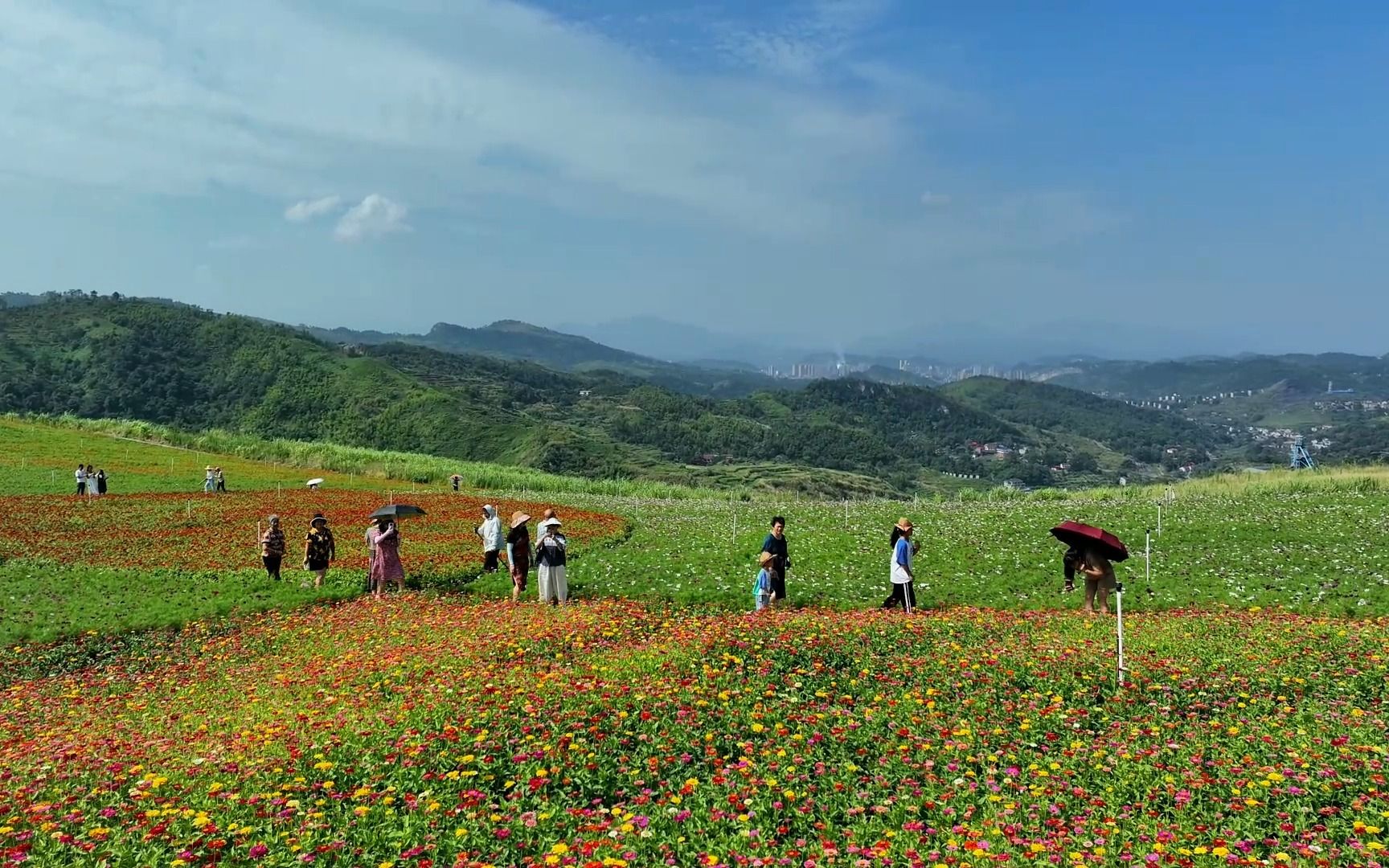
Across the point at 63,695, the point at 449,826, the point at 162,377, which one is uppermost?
the point at 162,377

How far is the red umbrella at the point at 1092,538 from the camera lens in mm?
18672

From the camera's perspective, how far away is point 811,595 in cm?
2425

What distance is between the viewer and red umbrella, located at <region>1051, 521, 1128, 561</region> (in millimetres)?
18672

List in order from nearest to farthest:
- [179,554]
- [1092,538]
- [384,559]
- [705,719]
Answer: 1. [705,719]
2. [1092,538]
3. [384,559]
4. [179,554]

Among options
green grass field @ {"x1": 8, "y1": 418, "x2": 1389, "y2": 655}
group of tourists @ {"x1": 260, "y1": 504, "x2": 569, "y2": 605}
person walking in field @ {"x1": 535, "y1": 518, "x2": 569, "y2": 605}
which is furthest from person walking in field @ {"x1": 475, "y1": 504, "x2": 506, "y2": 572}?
person walking in field @ {"x1": 535, "y1": 518, "x2": 569, "y2": 605}

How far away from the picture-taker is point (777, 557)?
21922mm

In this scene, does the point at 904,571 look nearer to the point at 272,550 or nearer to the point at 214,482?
the point at 272,550

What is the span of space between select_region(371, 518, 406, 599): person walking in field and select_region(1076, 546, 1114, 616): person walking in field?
1938cm

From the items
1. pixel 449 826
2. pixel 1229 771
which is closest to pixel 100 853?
pixel 449 826

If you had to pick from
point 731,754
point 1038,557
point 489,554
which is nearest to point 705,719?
point 731,754

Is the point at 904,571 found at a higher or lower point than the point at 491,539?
higher

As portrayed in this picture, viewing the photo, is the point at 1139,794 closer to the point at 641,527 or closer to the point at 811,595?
the point at 811,595

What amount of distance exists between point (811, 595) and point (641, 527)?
18270mm

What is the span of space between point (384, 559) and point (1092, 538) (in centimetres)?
1988
